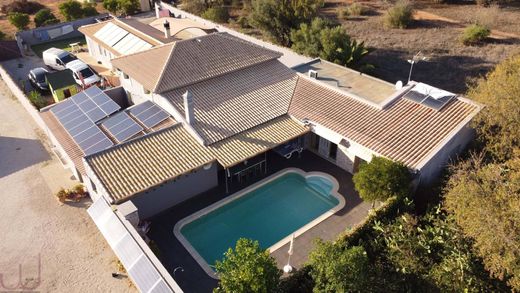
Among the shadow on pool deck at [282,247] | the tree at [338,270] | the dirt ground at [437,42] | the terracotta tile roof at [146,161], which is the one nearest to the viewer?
the tree at [338,270]

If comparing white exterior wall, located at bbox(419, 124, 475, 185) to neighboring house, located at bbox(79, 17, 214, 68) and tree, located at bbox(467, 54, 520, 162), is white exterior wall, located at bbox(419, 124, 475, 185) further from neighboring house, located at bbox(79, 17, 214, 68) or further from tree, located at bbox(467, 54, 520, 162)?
neighboring house, located at bbox(79, 17, 214, 68)

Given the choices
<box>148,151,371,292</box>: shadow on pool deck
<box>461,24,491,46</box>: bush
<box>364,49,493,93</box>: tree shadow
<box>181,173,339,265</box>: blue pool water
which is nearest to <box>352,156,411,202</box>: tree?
<box>148,151,371,292</box>: shadow on pool deck

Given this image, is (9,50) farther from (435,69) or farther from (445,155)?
(435,69)

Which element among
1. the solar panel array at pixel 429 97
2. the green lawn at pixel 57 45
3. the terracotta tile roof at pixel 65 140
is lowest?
the green lawn at pixel 57 45

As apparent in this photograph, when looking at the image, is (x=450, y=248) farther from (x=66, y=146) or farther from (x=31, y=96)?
Result: (x=31, y=96)

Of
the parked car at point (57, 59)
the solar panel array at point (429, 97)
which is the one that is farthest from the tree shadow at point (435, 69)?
the parked car at point (57, 59)

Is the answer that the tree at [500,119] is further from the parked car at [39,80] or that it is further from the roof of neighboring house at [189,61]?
the parked car at [39,80]
